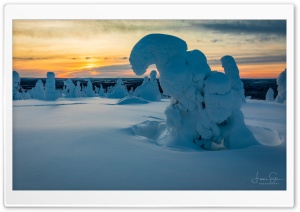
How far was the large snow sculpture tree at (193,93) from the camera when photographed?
5.40 metres

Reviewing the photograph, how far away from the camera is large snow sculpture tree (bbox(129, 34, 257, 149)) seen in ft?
17.7

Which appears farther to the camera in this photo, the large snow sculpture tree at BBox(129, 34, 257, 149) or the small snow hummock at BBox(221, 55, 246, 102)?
the small snow hummock at BBox(221, 55, 246, 102)

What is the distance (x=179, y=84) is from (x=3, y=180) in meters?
3.76

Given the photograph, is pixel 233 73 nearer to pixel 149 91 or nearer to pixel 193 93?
pixel 149 91

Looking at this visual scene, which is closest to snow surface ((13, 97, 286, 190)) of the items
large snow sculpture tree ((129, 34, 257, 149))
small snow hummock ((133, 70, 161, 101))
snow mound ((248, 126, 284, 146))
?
snow mound ((248, 126, 284, 146))

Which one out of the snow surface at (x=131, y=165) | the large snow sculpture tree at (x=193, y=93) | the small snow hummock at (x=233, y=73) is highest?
the small snow hummock at (x=233, y=73)

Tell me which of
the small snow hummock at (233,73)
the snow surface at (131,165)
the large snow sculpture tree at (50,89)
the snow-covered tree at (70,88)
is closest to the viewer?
the snow surface at (131,165)

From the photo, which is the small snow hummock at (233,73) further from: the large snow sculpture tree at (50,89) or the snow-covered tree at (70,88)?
the snow-covered tree at (70,88)

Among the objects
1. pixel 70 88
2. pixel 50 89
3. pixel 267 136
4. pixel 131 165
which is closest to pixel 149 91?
pixel 50 89

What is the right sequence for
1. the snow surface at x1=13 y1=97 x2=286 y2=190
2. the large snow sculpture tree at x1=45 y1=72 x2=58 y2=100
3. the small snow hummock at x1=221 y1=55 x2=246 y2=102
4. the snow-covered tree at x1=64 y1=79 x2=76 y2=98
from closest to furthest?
1. the snow surface at x1=13 y1=97 x2=286 y2=190
2. the small snow hummock at x1=221 y1=55 x2=246 y2=102
3. the large snow sculpture tree at x1=45 y1=72 x2=58 y2=100
4. the snow-covered tree at x1=64 y1=79 x2=76 y2=98

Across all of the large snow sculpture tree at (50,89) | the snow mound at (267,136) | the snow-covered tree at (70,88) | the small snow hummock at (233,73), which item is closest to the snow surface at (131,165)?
the snow mound at (267,136)

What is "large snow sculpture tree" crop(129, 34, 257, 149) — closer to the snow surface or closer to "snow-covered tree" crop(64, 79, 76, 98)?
the snow surface

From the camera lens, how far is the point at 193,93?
226 inches
